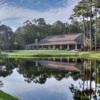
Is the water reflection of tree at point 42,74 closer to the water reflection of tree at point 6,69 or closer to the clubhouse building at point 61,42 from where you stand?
the water reflection of tree at point 6,69

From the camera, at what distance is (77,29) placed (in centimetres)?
13425

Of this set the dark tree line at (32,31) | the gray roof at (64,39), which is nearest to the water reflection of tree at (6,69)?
the gray roof at (64,39)

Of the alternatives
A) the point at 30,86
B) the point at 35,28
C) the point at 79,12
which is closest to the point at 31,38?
the point at 35,28

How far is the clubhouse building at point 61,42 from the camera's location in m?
109

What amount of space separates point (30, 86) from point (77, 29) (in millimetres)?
110183

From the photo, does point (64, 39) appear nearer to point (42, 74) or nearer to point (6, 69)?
point (6, 69)

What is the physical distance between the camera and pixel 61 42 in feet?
376

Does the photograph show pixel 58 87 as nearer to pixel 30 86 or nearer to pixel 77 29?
pixel 30 86

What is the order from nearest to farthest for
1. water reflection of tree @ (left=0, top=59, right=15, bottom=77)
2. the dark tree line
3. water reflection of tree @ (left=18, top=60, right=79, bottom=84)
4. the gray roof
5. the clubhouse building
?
1. water reflection of tree @ (left=18, top=60, right=79, bottom=84)
2. water reflection of tree @ (left=0, top=59, right=15, bottom=77)
3. the clubhouse building
4. the gray roof
5. the dark tree line

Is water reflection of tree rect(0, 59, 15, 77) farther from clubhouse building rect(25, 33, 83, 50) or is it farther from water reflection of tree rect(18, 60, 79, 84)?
clubhouse building rect(25, 33, 83, 50)

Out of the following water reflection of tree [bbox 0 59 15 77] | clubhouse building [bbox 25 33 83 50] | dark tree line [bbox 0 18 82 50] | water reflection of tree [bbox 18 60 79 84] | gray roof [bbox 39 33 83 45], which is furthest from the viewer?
dark tree line [bbox 0 18 82 50]

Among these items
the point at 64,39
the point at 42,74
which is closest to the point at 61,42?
the point at 64,39

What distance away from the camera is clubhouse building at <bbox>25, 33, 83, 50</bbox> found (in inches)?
4303

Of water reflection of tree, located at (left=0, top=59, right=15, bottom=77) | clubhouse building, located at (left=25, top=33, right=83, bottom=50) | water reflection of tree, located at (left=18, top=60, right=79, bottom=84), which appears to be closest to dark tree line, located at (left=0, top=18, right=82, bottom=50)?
clubhouse building, located at (left=25, top=33, right=83, bottom=50)
